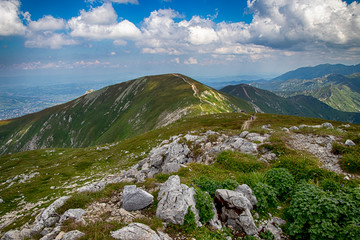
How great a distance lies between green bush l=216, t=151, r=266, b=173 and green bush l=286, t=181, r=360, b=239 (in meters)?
6.08

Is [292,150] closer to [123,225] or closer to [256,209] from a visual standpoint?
[256,209]

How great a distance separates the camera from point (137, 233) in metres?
6.67

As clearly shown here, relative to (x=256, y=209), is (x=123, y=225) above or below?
above

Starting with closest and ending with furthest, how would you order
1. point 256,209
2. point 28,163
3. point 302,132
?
point 256,209 → point 302,132 → point 28,163

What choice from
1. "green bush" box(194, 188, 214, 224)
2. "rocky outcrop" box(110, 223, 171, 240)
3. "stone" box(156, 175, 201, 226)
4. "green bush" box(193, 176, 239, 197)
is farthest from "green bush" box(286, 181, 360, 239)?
"rocky outcrop" box(110, 223, 171, 240)

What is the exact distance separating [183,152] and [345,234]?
18661 mm

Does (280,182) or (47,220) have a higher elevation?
(280,182)

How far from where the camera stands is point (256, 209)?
862 centimetres

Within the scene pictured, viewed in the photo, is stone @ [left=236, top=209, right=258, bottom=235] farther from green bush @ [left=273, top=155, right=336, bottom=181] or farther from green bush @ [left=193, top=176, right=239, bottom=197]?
green bush @ [left=273, top=155, right=336, bottom=181]

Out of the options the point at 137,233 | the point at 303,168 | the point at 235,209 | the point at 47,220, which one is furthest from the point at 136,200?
the point at 303,168

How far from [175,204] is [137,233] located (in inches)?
83.8

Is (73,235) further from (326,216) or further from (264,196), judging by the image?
(326,216)

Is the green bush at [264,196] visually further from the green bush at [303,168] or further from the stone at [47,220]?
the stone at [47,220]

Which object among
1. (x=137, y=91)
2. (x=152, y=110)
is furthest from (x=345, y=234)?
(x=137, y=91)
